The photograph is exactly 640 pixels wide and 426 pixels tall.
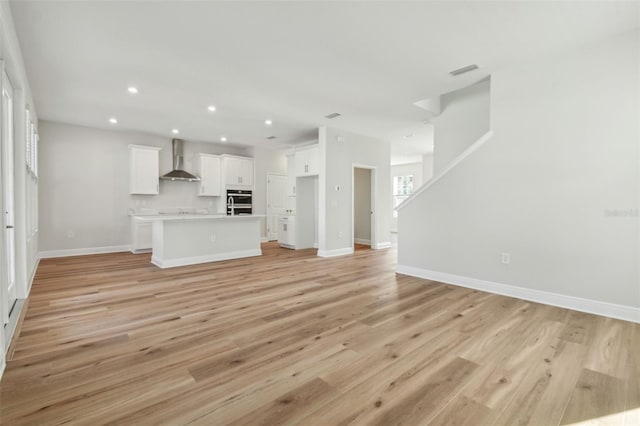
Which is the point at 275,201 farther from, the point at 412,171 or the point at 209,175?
the point at 412,171

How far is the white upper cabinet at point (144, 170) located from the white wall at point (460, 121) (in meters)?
6.23

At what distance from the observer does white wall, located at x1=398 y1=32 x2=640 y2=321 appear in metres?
2.87

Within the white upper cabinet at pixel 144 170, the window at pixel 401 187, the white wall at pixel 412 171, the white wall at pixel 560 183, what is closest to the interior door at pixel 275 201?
the white upper cabinet at pixel 144 170

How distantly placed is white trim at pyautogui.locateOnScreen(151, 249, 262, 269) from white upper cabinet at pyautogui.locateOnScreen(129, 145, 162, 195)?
215 centimetres

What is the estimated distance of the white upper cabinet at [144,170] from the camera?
6805mm

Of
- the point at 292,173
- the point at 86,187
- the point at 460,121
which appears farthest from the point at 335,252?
the point at 86,187

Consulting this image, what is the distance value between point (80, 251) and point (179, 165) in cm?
283

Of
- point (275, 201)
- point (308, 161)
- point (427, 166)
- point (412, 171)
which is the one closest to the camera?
point (308, 161)

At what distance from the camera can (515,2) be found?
2.44m

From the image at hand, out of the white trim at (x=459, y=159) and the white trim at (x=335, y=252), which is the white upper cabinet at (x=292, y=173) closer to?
the white trim at (x=335, y=252)

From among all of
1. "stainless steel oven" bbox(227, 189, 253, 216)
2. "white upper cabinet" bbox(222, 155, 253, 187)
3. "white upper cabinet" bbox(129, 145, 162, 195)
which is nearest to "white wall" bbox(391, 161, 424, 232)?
"stainless steel oven" bbox(227, 189, 253, 216)

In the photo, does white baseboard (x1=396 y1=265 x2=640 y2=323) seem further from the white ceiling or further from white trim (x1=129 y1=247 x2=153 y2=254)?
white trim (x1=129 y1=247 x2=153 y2=254)

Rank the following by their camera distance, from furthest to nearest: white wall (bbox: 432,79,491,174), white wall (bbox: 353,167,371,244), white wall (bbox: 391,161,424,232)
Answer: white wall (bbox: 391,161,424,232) < white wall (bbox: 353,167,371,244) < white wall (bbox: 432,79,491,174)

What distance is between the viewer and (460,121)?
16.2 ft
